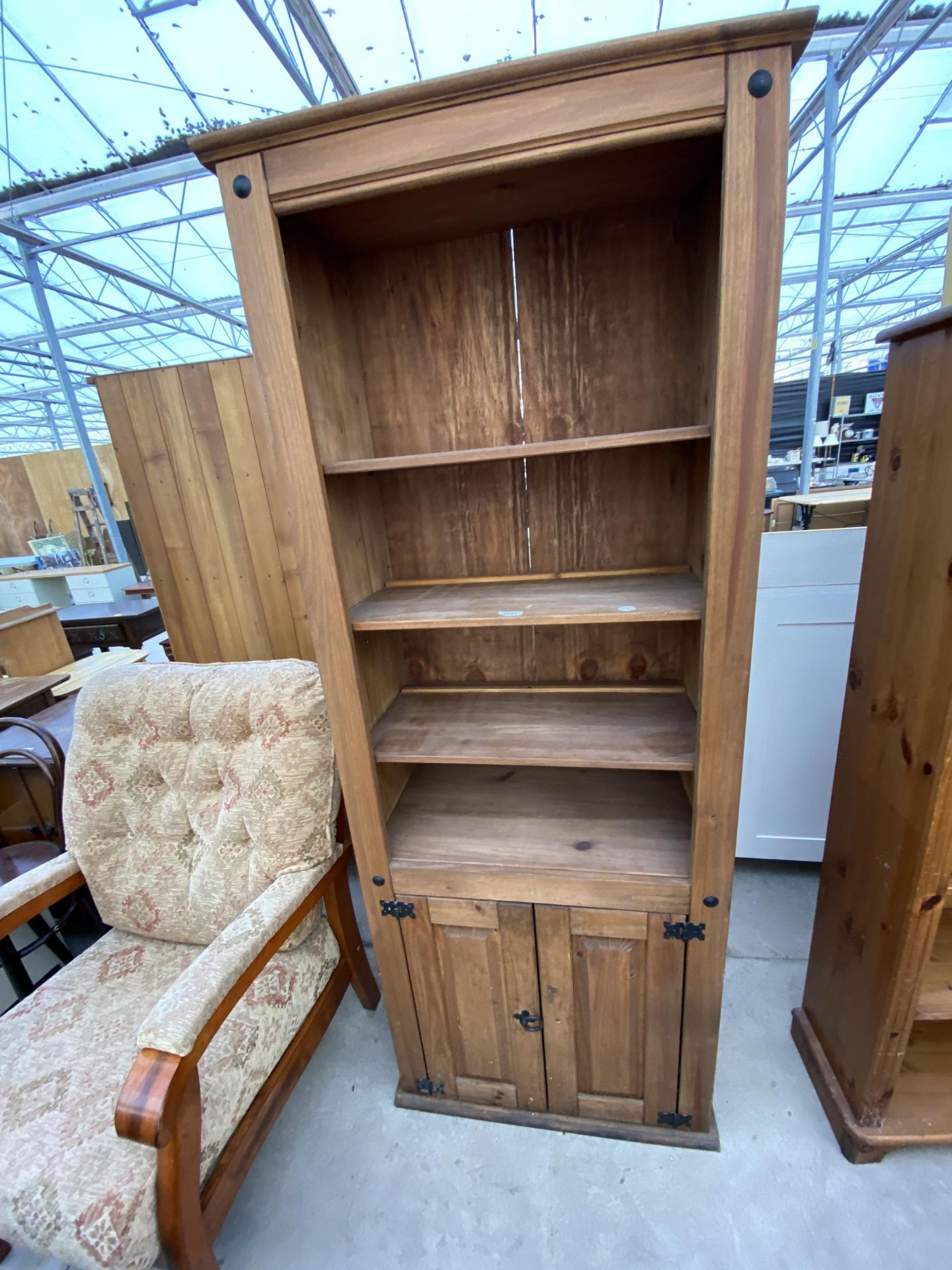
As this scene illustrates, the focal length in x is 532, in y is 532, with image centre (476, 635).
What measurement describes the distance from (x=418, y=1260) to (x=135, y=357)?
39.6 ft

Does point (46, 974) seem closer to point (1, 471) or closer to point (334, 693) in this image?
point (334, 693)

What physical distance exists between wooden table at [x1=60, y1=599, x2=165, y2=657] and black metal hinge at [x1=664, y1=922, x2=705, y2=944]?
3.75 metres

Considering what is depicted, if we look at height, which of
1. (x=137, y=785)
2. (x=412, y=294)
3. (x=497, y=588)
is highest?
(x=412, y=294)

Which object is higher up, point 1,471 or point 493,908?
point 1,471

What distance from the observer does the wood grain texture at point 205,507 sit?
5.61 feet

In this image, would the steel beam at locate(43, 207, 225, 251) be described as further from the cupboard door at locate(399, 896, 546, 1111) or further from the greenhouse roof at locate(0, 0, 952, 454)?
the cupboard door at locate(399, 896, 546, 1111)

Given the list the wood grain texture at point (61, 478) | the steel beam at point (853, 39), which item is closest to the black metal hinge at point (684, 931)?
the steel beam at point (853, 39)

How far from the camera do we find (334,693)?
3.56 ft

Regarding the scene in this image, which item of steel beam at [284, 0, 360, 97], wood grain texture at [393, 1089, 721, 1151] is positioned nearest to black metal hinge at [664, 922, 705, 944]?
wood grain texture at [393, 1089, 721, 1151]

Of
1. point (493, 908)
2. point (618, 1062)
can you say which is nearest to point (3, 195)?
point (493, 908)

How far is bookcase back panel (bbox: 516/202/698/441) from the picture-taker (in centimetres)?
107

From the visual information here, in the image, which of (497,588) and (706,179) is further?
(497,588)

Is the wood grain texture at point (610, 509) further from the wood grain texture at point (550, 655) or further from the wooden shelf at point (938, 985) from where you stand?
the wooden shelf at point (938, 985)

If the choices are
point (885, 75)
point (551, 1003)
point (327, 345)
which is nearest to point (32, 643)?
point (327, 345)
